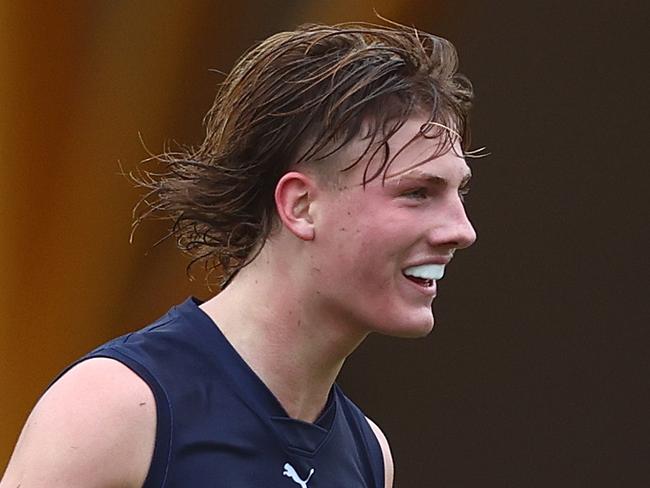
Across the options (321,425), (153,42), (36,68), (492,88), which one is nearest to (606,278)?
(492,88)

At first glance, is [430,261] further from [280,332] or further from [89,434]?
[89,434]

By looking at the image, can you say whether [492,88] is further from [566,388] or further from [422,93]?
[422,93]

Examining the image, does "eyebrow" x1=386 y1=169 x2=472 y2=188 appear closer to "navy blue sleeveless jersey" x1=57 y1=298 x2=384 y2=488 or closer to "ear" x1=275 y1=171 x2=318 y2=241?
"ear" x1=275 y1=171 x2=318 y2=241

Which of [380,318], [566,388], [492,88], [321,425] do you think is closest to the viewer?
[380,318]

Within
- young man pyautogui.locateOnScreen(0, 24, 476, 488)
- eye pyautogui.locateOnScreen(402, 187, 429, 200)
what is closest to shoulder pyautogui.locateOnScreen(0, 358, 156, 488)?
young man pyautogui.locateOnScreen(0, 24, 476, 488)

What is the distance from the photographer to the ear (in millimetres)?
2182

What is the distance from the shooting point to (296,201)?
7.22 ft

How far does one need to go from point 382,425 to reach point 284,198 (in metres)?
2.02

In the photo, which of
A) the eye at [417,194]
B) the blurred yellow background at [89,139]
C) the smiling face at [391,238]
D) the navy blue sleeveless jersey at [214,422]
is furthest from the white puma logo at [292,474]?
the blurred yellow background at [89,139]

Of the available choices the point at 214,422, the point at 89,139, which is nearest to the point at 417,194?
the point at 214,422

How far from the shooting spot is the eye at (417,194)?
2.14m

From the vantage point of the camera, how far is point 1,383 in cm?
367

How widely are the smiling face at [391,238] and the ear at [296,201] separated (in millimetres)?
26

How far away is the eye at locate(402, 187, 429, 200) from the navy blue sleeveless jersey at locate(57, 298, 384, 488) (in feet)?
1.20
